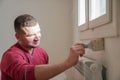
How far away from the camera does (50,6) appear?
2.12 meters

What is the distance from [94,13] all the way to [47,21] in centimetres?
81

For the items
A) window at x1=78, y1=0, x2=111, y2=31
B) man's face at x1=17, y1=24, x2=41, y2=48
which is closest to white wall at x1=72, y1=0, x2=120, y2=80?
window at x1=78, y1=0, x2=111, y2=31

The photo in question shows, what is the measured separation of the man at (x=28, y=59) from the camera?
2.59ft

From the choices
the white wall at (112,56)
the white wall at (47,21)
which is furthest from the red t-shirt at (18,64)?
the white wall at (47,21)

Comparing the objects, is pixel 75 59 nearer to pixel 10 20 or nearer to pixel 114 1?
pixel 114 1

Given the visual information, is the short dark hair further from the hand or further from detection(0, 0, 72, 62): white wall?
detection(0, 0, 72, 62): white wall

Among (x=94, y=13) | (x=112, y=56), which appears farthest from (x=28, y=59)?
(x=94, y=13)

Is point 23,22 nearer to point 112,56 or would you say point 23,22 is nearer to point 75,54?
point 75,54

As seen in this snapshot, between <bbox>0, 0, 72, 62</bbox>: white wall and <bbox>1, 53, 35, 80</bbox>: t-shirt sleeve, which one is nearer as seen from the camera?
<bbox>1, 53, 35, 80</bbox>: t-shirt sleeve

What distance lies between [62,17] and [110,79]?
1.29 meters

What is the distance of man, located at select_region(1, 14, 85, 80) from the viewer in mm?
790

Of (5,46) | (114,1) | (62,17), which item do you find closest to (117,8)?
(114,1)

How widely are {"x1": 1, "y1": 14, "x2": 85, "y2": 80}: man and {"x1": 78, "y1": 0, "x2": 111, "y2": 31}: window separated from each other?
210mm

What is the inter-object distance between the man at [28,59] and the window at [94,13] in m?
0.21
